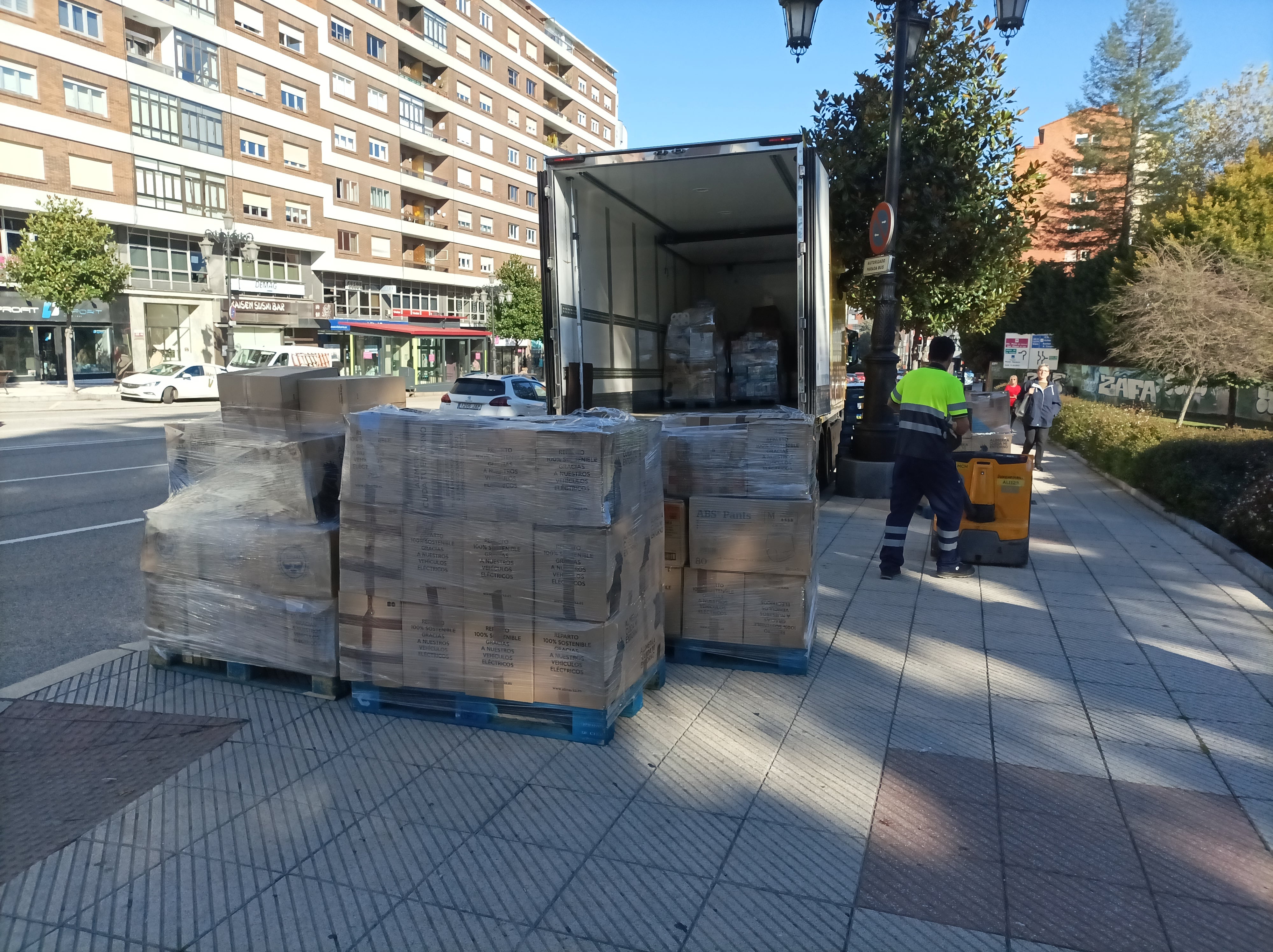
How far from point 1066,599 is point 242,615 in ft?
18.1

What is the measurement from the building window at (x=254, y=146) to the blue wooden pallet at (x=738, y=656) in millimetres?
39862

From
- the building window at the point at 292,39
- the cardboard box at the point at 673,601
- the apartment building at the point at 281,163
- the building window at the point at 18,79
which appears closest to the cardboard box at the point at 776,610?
the cardboard box at the point at 673,601

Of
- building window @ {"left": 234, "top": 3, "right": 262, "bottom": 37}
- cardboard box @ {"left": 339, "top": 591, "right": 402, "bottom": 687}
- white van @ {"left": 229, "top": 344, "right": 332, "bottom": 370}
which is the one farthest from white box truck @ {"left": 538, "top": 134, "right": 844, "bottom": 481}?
building window @ {"left": 234, "top": 3, "right": 262, "bottom": 37}

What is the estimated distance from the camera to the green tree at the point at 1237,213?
96.8 ft

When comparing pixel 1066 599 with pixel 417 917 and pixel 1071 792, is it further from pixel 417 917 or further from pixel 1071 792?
pixel 417 917

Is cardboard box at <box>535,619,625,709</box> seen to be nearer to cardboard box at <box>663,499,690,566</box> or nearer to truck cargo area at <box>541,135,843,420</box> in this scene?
cardboard box at <box>663,499,690,566</box>

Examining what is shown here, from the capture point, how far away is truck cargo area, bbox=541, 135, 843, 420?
26.9 feet

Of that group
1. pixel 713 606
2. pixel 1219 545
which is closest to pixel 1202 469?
pixel 1219 545

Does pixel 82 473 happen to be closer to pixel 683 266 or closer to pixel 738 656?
pixel 683 266

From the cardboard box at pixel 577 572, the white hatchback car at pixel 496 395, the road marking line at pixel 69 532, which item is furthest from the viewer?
the white hatchback car at pixel 496 395

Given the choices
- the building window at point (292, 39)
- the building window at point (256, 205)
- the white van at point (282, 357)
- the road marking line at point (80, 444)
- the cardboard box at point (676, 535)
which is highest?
the building window at point (292, 39)

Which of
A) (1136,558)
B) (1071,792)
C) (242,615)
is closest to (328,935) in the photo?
(242,615)

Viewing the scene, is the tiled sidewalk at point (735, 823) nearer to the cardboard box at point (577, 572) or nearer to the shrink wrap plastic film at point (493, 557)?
the shrink wrap plastic film at point (493, 557)

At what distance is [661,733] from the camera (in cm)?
395
